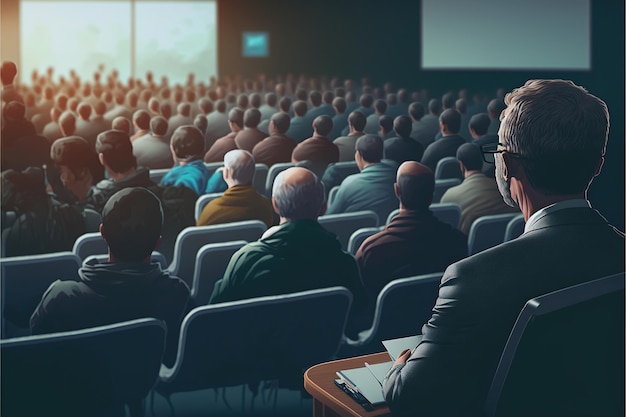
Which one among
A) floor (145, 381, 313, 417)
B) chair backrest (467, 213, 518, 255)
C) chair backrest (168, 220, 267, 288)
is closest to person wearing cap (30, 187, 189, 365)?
floor (145, 381, 313, 417)

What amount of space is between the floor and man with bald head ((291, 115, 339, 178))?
A: 3276mm

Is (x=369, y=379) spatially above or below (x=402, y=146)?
below

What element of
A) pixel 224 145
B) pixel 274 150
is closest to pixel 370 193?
pixel 274 150

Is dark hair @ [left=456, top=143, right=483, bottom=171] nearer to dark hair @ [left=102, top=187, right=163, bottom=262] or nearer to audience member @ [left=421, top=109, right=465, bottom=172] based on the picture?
audience member @ [left=421, top=109, right=465, bottom=172]

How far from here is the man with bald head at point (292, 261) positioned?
10.5 feet

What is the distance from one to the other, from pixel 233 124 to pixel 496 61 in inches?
264

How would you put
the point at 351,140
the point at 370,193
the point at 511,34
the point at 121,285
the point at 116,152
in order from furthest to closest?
the point at 511,34
the point at 351,140
the point at 370,193
the point at 116,152
the point at 121,285

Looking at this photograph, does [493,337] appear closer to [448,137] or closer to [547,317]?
[547,317]

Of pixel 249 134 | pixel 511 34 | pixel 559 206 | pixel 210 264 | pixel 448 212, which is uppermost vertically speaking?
pixel 511 34

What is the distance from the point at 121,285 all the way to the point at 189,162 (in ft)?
9.83

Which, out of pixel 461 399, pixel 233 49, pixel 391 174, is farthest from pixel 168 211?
pixel 233 49

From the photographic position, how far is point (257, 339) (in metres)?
2.81

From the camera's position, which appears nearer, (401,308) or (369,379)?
(369,379)

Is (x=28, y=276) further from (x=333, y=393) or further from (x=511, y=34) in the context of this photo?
(x=511, y=34)
